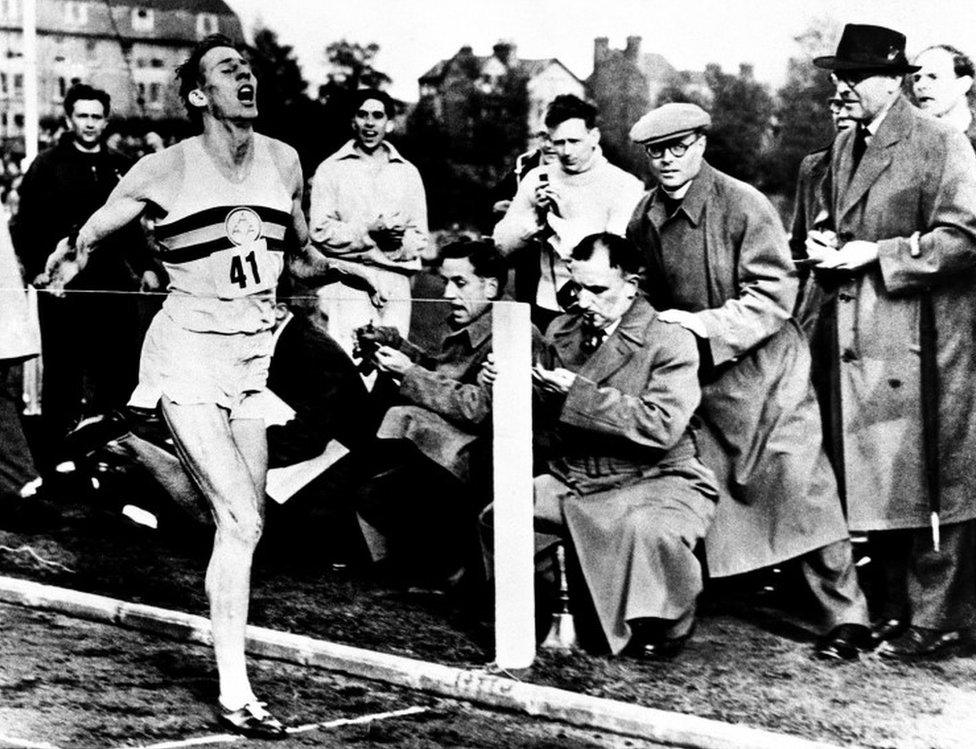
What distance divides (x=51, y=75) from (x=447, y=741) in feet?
14.4

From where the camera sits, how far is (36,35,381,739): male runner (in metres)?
5.15

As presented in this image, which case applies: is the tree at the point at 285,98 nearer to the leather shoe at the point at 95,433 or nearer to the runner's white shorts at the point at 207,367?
the leather shoe at the point at 95,433

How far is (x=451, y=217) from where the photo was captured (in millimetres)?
7195

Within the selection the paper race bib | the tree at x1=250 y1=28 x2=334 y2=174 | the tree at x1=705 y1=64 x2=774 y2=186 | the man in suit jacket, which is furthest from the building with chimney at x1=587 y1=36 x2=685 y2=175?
the paper race bib

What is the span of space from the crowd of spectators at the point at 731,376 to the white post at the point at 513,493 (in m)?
0.13

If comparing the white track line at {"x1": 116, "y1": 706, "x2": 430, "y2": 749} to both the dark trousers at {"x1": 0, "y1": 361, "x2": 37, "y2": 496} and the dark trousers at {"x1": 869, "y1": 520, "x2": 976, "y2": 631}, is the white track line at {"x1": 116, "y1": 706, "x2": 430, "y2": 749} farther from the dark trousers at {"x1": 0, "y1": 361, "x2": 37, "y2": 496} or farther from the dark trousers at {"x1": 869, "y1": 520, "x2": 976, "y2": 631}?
the dark trousers at {"x1": 0, "y1": 361, "x2": 37, "y2": 496}

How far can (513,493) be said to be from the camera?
5711 mm

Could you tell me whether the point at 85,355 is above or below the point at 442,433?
above

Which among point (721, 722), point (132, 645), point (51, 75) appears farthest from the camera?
point (51, 75)

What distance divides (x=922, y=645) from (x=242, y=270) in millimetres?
2567

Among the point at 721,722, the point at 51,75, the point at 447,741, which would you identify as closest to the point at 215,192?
the point at 447,741

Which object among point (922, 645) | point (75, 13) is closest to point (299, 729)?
point (922, 645)

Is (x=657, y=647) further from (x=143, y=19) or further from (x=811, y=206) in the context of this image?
(x=143, y=19)

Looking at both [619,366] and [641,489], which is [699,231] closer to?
[619,366]
